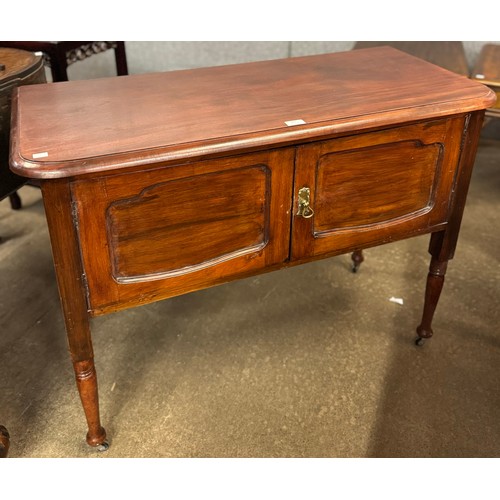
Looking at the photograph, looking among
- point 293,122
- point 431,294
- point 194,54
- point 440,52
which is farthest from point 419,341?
point 194,54

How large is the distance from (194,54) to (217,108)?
1.81 metres

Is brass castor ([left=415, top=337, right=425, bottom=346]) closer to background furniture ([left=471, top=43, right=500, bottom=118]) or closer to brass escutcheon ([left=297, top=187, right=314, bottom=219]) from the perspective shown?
brass escutcheon ([left=297, top=187, right=314, bottom=219])

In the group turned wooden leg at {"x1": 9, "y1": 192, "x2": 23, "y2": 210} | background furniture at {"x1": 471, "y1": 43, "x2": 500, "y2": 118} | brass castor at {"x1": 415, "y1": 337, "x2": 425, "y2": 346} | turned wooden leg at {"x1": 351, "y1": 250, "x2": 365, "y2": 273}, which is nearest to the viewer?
brass castor at {"x1": 415, "y1": 337, "x2": 425, "y2": 346}

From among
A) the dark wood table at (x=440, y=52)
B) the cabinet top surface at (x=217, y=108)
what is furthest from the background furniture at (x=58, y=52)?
the dark wood table at (x=440, y=52)

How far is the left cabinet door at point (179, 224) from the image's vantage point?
3.67 ft

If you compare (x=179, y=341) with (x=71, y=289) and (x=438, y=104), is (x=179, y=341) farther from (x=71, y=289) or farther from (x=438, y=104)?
(x=438, y=104)

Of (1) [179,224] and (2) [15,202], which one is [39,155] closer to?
(1) [179,224]

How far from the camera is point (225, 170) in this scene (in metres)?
1.18

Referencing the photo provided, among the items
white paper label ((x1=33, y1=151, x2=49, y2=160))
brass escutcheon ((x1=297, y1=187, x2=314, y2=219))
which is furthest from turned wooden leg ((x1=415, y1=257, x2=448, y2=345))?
white paper label ((x1=33, y1=151, x2=49, y2=160))

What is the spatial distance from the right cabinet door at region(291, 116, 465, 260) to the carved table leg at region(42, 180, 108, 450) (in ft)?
1.47

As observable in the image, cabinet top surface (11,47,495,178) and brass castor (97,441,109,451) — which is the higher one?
cabinet top surface (11,47,495,178)

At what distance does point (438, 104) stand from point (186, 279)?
2.10 ft

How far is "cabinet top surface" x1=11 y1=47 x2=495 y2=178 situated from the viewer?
110cm

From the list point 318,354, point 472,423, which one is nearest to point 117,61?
point 318,354
